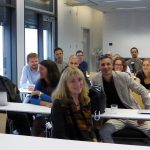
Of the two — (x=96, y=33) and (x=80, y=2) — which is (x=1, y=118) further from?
(x=96, y=33)

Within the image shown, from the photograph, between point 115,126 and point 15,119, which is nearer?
point 115,126

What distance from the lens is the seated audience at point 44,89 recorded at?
3926 mm

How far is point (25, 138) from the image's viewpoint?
2494mm

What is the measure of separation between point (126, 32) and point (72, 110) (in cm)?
1048

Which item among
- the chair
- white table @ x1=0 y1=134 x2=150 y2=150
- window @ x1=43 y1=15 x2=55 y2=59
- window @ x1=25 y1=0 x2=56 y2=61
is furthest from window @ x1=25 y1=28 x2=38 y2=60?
white table @ x1=0 y1=134 x2=150 y2=150

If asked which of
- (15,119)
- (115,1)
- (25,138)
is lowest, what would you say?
(15,119)

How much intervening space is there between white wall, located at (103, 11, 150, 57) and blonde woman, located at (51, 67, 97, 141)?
10.1 meters

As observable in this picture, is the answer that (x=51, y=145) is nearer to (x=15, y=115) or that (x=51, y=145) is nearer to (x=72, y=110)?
(x=72, y=110)

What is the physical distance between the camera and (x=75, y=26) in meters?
11.8

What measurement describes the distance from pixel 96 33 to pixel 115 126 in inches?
426

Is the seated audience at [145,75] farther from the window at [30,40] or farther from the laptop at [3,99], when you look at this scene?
the window at [30,40]

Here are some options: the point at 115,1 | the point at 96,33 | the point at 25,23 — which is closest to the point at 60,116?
the point at 25,23

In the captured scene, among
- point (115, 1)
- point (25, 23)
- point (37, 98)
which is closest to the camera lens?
point (37, 98)

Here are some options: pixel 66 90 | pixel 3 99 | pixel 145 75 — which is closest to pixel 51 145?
pixel 66 90
